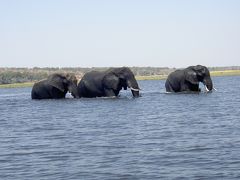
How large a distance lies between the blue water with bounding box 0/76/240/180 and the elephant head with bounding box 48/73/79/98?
18525mm

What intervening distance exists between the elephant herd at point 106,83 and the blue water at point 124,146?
1520 cm

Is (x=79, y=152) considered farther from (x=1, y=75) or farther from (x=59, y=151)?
(x=1, y=75)

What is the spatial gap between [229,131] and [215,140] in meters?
2.58

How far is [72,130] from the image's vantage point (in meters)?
27.4

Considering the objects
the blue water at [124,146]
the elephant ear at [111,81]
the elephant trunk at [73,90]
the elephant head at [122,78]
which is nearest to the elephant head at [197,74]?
the elephant head at [122,78]

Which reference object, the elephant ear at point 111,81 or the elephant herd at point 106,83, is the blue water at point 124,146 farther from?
the elephant herd at point 106,83

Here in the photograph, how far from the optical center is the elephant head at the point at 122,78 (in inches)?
1950

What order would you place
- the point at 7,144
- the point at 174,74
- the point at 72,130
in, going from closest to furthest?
the point at 7,144 < the point at 72,130 < the point at 174,74

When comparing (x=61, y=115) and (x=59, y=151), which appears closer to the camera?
(x=59, y=151)

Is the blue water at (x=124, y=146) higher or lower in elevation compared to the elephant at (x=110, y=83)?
lower

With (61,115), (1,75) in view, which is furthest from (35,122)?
(1,75)

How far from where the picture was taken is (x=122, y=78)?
1970 inches

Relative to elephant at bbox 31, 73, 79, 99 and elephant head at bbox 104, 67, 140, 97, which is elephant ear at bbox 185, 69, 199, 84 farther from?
elephant at bbox 31, 73, 79, 99

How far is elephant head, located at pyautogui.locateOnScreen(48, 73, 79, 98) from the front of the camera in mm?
53281
